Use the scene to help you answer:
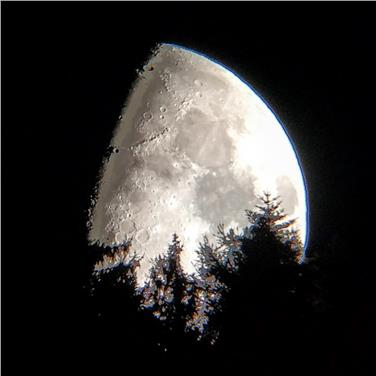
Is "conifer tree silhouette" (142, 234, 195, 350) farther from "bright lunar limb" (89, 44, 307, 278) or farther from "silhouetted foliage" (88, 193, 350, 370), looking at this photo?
"bright lunar limb" (89, 44, 307, 278)

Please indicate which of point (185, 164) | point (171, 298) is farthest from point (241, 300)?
point (185, 164)

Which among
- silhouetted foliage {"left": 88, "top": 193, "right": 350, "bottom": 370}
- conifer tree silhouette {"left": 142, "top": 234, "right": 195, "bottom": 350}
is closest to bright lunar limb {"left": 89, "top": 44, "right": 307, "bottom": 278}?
conifer tree silhouette {"left": 142, "top": 234, "right": 195, "bottom": 350}

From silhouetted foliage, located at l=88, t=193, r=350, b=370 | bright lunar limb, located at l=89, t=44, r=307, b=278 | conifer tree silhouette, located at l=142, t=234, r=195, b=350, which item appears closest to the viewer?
silhouetted foliage, located at l=88, t=193, r=350, b=370

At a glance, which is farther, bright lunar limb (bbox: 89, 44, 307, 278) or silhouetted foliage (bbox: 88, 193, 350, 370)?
bright lunar limb (bbox: 89, 44, 307, 278)

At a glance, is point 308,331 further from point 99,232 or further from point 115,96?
point 115,96

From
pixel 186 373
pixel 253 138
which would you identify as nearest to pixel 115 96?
pixel 253 138

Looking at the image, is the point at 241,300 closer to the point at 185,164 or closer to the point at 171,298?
the point at 171,298

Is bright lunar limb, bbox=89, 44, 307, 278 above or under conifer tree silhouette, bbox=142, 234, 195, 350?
above

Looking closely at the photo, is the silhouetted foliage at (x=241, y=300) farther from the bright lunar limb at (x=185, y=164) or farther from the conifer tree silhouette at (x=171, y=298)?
the bright lunar limb at (x=185, y=164)

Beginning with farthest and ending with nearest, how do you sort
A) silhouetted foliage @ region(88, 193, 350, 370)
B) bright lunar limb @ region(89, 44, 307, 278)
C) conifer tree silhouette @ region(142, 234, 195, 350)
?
bright lunar limb @ region(89, 44, 307, 278) < conifer tree silhouette @ region(142, 234, 195, 350) < silhouetted foliage @ region(88, 193, 350, 370)

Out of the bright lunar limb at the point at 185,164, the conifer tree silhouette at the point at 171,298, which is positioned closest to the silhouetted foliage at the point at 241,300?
the conifer tree silhouette at the point at 171,298
